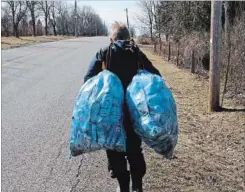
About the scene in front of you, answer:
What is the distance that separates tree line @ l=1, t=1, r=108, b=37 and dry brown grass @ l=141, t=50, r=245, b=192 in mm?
56309

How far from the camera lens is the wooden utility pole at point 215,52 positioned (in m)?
8.30

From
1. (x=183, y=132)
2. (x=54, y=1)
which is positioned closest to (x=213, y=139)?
(x=183, y=132)

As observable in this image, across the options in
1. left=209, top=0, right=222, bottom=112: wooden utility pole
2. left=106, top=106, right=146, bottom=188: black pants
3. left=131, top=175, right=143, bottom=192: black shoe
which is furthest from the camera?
left=209, top=0, right=222, bottom=112: wooden utility pole

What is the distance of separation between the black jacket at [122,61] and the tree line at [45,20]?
195ft

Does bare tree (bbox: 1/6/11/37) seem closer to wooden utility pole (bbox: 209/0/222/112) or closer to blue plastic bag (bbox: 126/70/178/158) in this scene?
wooden utility pole (bbox: 209/0/222/112)

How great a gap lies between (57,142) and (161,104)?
3221 mm

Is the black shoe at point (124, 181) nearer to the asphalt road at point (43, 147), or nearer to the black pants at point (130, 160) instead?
the black pants at point (130, 160)

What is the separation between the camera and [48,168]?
5.06 metres

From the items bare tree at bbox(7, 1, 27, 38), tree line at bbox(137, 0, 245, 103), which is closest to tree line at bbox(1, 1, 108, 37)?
bare tree at bbox(7, 1, 27, 38)

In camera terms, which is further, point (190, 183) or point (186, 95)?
point (186, 95)

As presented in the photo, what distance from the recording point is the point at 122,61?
3768 mm

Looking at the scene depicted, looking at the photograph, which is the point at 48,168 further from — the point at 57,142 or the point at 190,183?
the point at 190,183

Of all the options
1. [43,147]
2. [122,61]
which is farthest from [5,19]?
[122,61]

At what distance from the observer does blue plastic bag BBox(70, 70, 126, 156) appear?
3.36 meters
